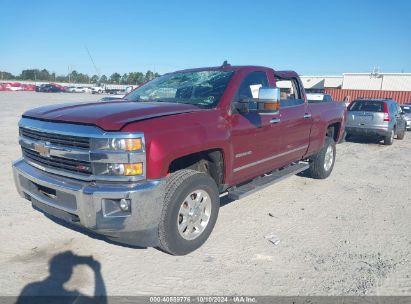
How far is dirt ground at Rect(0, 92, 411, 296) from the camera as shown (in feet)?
10.1

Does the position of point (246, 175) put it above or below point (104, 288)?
above

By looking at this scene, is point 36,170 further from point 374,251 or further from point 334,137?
point 334,137

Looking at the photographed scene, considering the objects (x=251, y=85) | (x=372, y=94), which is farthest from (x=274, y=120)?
(x=372, y=94)

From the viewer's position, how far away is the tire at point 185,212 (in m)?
3.30

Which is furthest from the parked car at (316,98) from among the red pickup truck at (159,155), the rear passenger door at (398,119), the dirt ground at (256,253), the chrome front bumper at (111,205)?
the rear passenger door at (398,119)

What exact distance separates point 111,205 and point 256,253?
1.67 metres

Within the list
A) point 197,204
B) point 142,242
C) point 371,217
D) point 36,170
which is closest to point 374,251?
point 371,217

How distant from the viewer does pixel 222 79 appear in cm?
432

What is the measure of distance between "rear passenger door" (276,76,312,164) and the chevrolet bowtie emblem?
309cm

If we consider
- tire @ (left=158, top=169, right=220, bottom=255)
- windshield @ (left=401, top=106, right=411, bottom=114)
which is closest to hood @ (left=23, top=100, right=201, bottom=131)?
tire @ (left=158, top=169, right=220, bottom=255)

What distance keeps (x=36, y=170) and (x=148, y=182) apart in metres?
1.38

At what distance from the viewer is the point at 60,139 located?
3.22m

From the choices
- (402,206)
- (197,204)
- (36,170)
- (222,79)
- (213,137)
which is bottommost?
(402,206)

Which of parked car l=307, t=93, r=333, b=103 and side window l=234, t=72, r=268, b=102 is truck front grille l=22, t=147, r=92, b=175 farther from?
parked car l=307, t=93, r=333, b=103
